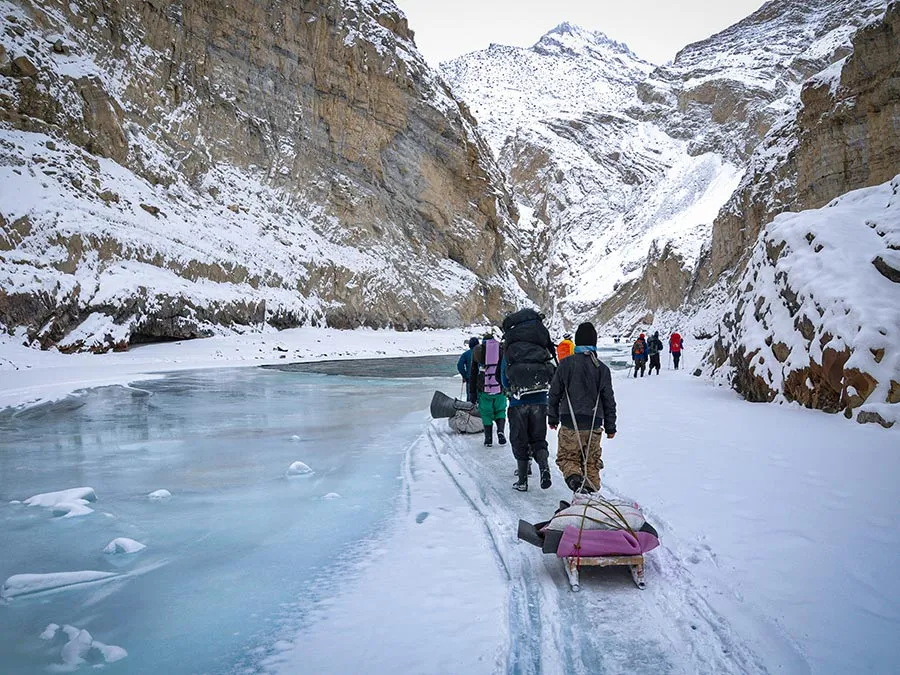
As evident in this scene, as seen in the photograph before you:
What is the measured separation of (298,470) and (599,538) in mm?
3988

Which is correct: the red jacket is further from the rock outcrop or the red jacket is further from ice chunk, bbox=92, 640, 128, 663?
ice chunk, bbox=92, 640, 128, 663

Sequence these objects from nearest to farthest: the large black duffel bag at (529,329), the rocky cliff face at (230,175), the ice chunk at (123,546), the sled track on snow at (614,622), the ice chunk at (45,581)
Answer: the sled track on snow at (614,622), the ice chunk at (45,581), the ice chunk at (123,546), the large black duffel bag at (529,329), the rocky cliff face at (230,175)

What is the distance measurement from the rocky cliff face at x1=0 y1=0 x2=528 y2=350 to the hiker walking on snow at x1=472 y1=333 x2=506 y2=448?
69.6 ft

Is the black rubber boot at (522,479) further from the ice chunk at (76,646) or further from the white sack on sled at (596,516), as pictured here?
the ice chunk at (76,646)

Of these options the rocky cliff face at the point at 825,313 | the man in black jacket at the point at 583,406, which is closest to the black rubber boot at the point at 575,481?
the man in black jacket at the point at 583,406

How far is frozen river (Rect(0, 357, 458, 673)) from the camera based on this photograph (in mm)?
2994

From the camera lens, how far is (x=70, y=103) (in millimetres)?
28766

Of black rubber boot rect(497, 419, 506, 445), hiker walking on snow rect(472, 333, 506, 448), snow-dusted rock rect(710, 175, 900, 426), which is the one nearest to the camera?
hiker walking on snow rect(472, 333, 506, 448)

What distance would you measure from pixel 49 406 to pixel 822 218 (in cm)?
1618

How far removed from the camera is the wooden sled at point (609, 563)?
338 cm

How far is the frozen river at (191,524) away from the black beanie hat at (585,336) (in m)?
2.28

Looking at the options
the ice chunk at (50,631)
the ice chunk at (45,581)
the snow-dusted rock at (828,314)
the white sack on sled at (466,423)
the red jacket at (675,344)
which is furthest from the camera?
the red jacket at (675,344)

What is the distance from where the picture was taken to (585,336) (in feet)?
16.3

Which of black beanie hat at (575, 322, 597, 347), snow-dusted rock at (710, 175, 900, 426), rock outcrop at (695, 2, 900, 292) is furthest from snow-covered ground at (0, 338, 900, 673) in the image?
rock outcrop at (695, 2, 900, 292)
